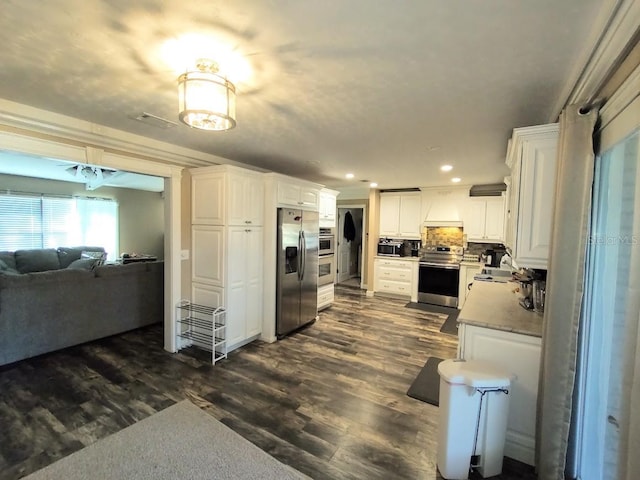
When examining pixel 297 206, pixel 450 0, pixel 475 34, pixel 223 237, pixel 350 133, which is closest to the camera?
pixel 450 0

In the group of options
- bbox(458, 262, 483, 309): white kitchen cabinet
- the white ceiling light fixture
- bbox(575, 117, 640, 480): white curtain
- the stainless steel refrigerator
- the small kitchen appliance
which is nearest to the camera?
bbox(575, 117, 640, 480): white curtain

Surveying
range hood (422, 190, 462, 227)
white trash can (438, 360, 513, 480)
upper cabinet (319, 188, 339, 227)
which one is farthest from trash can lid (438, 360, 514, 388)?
range hood (422, 190, 462, 227)

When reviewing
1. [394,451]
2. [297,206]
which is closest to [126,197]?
[297,206]

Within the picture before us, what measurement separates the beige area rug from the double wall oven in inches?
128

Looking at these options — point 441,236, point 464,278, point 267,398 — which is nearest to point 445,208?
point 441,236

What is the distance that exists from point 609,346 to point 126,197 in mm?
8803

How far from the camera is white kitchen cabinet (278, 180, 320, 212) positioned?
4.05 m

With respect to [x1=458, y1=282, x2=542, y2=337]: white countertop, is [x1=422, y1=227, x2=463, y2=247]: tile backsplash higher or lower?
higher

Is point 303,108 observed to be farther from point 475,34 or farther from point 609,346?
point 609,346

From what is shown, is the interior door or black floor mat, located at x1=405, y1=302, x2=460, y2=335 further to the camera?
the interior door

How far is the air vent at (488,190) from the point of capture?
5551mm

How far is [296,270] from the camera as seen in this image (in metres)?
4.27

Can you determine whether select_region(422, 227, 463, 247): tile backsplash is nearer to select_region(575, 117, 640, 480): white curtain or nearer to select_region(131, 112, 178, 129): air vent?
select_region(575, 117, 640, 480): white curtain

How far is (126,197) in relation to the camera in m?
7.43
